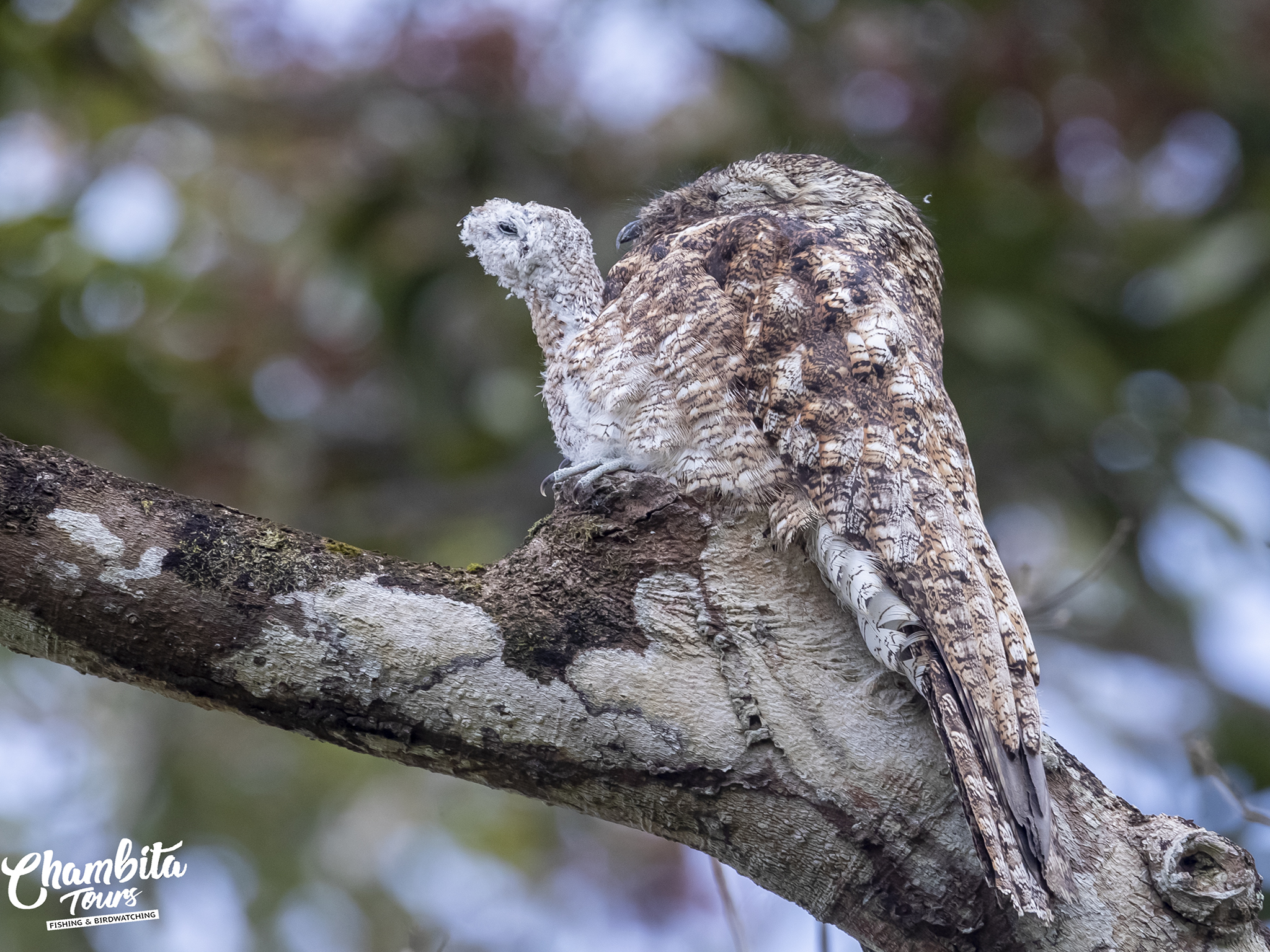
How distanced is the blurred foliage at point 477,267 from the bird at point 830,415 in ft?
13.2

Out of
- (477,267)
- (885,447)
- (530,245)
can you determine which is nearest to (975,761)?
(885,447)

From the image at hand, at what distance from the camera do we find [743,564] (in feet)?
7.86

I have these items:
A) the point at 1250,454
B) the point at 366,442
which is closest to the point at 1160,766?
the point at 1250,454

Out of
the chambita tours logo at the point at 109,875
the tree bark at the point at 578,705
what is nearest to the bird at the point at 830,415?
the tree bark at the point at 578,705

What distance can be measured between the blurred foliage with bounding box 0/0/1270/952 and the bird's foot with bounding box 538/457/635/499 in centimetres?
454

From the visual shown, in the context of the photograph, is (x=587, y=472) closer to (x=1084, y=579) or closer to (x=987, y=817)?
(x=987, y=817)

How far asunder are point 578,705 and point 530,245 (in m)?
1.27

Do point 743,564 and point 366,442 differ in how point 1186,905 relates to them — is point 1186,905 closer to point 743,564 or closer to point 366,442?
point 743,564

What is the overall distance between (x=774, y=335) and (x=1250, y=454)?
5504mm

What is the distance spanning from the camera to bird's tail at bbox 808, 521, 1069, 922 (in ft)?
6.44

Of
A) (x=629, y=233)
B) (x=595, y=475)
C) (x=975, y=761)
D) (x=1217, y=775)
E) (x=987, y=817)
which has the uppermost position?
(x=629, y=233)

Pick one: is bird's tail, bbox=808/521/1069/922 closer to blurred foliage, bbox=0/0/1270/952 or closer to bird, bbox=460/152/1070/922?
bird, bbox=460/152/1070/922

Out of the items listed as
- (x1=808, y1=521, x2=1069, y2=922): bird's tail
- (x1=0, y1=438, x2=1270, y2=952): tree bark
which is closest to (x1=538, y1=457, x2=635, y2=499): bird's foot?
(x1=0, y1=438, x2=1270, y2=952): tree bark

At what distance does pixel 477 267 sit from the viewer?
7.76 meters
